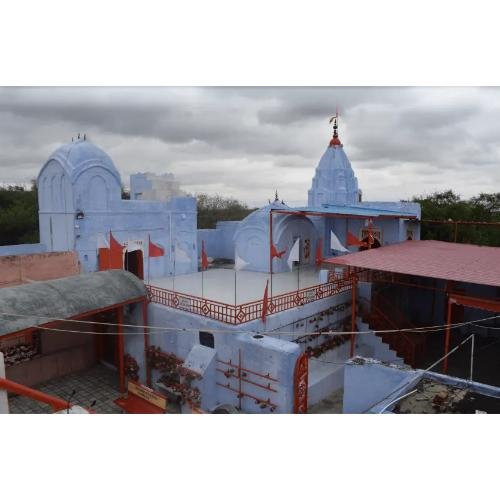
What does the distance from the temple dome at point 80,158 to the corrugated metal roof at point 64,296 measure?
4242 millimetres

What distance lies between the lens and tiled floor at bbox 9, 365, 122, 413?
1173 cm

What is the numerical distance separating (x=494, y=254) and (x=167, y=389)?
10803 millimetres

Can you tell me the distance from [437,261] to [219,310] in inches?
256

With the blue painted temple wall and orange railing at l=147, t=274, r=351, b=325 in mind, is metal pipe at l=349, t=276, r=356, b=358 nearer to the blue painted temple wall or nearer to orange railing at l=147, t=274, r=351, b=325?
orange railing at l=147, t=274, r=351, b=325

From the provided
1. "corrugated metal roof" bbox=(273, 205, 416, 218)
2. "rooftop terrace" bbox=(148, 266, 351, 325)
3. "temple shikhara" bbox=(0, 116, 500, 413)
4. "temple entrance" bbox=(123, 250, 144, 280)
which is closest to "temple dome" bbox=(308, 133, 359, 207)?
"temple shikhara" bbox=(0, 116, 500, 413)

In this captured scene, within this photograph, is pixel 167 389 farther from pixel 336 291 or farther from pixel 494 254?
pixel 494 254

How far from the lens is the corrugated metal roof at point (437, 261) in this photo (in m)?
11.3

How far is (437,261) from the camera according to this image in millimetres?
13117

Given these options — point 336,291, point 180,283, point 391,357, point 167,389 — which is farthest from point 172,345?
point 391,357

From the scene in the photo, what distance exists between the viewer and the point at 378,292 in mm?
15703

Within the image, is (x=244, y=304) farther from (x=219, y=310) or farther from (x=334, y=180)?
(x=334, y=180)

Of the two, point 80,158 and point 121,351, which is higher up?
point 80,158

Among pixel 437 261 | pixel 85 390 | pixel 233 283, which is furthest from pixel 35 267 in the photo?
pixel 437 261

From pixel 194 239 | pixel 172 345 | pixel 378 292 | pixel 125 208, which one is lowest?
pixel 172 345
